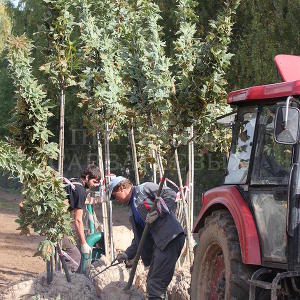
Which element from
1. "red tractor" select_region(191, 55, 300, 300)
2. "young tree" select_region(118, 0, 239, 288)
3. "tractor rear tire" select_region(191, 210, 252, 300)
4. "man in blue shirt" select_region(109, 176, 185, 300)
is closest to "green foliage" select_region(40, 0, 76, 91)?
"young tree" select_region(118, 0, 239, 288)

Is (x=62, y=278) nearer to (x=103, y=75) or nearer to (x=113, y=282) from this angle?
(x=113, y=282)

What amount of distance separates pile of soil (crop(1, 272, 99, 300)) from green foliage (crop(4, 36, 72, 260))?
50 cm

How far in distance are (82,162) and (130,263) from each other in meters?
18.6

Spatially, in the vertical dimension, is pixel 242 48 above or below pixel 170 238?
above

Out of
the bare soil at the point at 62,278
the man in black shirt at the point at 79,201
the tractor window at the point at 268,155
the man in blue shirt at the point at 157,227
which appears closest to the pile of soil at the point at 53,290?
the bare soil at the point at 62,278

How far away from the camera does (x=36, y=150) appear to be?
7.62 meters

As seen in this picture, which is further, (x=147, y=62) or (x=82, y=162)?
(x=82, y=162)

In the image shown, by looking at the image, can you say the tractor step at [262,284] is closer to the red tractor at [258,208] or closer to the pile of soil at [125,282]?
the red tractor at [258,208]

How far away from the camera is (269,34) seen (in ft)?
51.8

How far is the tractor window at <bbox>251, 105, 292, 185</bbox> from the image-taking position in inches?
213

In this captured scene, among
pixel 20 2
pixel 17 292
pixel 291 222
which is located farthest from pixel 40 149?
pixel 20 2

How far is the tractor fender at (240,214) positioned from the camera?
5.27m

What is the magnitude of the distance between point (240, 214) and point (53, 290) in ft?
10.2

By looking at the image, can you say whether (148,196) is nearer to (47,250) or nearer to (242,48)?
(47,250)
